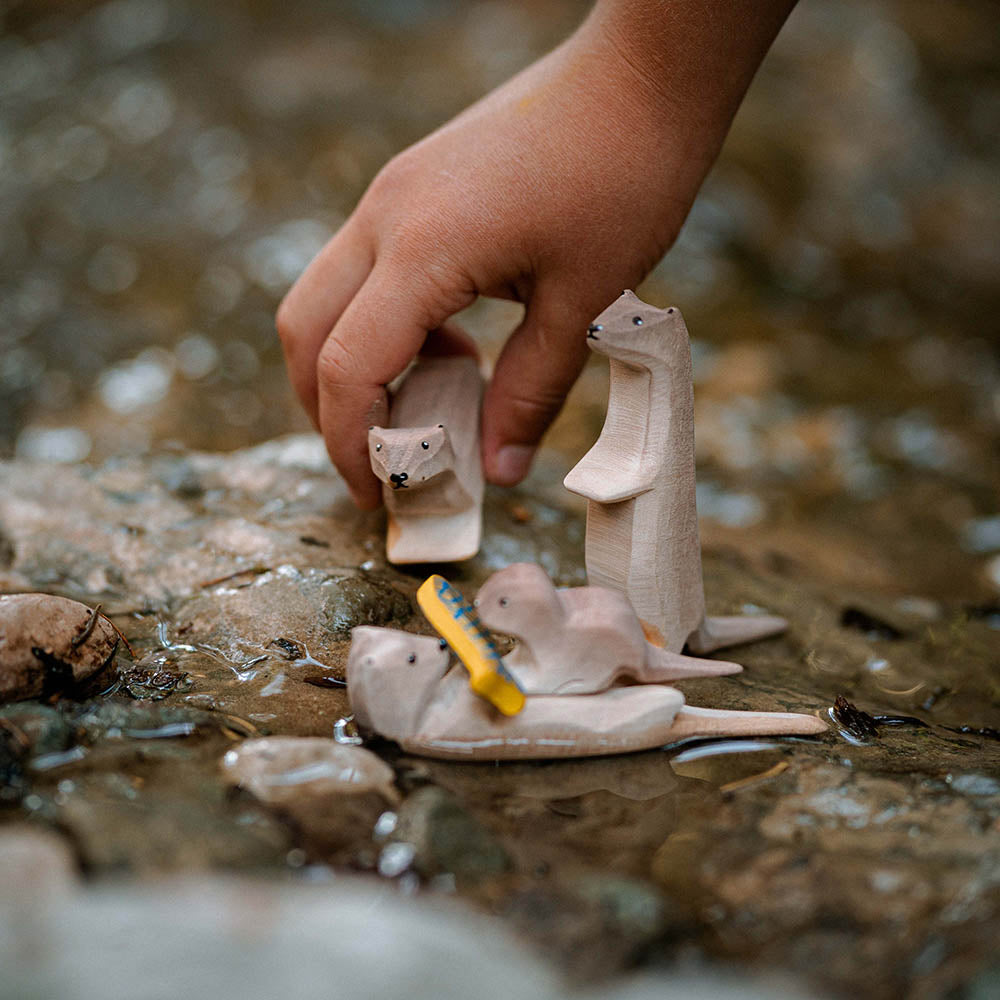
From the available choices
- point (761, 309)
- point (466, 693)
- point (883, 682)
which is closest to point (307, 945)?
point (466, 693)

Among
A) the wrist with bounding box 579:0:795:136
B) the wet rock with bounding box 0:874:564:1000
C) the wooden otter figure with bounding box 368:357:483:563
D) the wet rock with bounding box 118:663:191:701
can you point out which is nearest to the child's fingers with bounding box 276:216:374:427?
the wooden otter figure with bounding box 368:357:483:563

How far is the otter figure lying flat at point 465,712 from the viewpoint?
183 centimetres

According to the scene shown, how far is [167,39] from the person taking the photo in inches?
299

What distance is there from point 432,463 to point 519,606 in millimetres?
668

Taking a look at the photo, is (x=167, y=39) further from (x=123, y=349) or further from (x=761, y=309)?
(x=761, y=309)

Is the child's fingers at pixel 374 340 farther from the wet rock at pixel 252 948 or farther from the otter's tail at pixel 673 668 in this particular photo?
the wet rock at pixel 252 948

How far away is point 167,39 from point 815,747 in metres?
7.70

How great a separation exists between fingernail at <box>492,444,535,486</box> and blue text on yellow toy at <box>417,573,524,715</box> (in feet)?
3.13

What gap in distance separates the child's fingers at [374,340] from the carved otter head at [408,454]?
5.7 inches

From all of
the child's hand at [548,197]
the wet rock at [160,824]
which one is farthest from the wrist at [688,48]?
the wet rock at [160,824]

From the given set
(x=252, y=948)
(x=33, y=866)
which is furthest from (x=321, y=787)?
(x=33, y=866)

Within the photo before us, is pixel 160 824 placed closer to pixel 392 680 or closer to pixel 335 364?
pixel 392 680

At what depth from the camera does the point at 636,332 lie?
201 cm

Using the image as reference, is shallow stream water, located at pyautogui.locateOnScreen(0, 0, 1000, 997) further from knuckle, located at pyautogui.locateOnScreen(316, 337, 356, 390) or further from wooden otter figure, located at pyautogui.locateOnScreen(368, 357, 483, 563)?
knuckle, located at pyautogui.locateOnScreen(316, 337, 356, 390)
